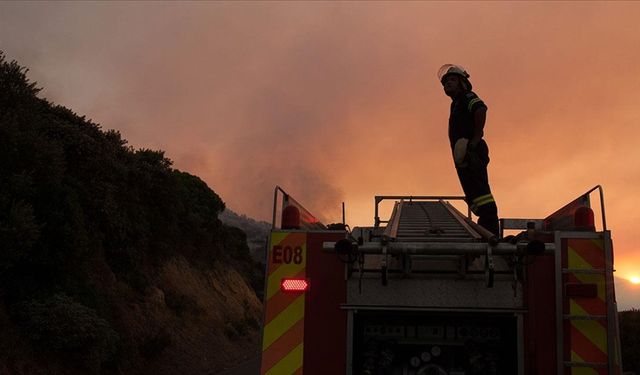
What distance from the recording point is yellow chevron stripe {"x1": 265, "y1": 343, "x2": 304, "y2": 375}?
4352 mm

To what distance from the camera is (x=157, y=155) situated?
1753cm

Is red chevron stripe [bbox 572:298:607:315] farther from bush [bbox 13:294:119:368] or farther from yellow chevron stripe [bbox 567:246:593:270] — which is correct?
bush [bbox 13:294:119:368]

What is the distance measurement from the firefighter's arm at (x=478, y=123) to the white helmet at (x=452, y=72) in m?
0.60

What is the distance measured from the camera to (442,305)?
4172 millimetres

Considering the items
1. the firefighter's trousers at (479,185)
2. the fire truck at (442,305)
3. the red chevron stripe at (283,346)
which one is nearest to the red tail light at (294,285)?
the fire truck at (442,305)

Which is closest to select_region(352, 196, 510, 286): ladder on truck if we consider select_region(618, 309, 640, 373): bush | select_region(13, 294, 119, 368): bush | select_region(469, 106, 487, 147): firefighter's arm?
select_region(469, 106, 487, 147): firefighter's arm

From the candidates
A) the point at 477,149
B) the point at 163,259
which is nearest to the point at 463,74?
the point at 477,149

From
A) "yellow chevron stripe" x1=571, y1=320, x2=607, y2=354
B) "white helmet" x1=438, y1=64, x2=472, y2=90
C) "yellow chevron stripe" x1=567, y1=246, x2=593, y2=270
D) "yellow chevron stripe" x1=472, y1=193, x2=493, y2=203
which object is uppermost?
"white helmet" x1=438, y1=64, x2=472, y2=90

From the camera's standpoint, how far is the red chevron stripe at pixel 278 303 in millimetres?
4434

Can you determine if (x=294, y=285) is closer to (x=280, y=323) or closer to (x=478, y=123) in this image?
(x=280, y=323)

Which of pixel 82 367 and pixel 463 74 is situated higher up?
pixel 463 74

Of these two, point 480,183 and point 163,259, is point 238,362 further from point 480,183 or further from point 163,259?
point 480,183

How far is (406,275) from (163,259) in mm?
13804

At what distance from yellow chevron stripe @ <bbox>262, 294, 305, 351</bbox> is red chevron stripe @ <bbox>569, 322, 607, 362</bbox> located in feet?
6.62
